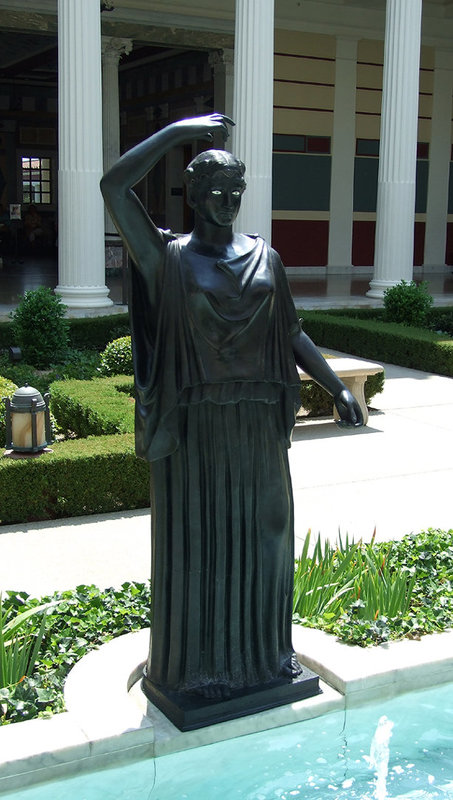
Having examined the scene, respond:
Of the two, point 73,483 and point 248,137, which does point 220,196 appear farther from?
point 248,137

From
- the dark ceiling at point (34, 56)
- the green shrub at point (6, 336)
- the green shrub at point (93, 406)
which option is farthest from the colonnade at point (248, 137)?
the dark ceiling at point (34, 56)

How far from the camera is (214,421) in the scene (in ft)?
10.8

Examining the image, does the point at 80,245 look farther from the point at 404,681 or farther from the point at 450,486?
the point at 404,681

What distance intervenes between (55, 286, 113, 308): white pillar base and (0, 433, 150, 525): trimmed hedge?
7064 millimetres

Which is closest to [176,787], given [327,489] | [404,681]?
[404,681]

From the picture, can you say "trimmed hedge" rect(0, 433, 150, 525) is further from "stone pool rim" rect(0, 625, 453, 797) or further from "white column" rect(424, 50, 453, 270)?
"white column" rect(424, 50, 453, 270)

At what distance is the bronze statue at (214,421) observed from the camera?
10.6 ft

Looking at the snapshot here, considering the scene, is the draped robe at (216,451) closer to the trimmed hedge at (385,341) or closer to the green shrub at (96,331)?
the trimmed hedge at (385,341)

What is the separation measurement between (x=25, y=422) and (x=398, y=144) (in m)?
10.4

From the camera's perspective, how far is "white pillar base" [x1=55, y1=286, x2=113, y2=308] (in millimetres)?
13375

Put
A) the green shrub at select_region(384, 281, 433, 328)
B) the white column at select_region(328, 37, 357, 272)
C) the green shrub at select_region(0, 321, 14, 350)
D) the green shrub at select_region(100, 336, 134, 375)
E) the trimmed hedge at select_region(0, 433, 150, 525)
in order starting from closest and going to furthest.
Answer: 1. the trimmed hedge at select_region(0, 433, 150, 525)
2. the green shrub at select_region(100, 336, 134, 375)
3. the green shrub at select_region(0, 321, 14, 350)
4. the green shrub at select_region(384, 281, 433, 328)
5. the white column at select_region(328, 37, 357, 272)

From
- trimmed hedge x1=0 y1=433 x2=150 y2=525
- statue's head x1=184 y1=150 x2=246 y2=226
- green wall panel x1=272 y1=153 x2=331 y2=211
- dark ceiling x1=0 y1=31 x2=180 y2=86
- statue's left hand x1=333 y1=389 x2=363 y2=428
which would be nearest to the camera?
statue's head x1=184 y1=150 x2=246 y2=226

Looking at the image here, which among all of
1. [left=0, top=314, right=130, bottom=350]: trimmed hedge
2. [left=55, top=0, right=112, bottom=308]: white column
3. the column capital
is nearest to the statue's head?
[left=0, top=314, right=130, bottom=350]: trimmed hedge

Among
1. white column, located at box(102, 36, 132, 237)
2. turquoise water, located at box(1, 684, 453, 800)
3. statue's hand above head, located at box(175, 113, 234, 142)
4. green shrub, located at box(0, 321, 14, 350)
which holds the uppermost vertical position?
white column, located at box(102, 36, 132, 237)
